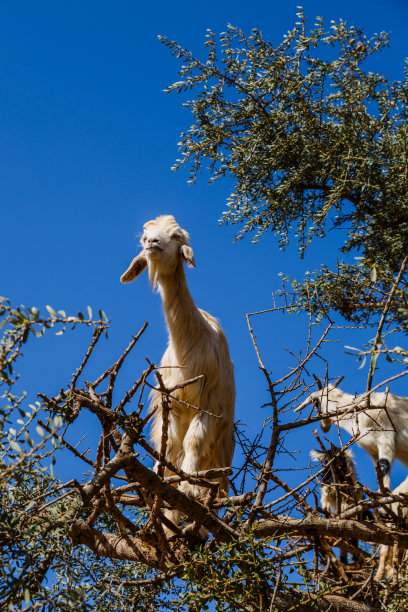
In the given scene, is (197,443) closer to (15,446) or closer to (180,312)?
(180,312)

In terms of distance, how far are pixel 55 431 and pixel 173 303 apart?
351 centimetres

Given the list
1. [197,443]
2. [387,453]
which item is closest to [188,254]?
[197,443]

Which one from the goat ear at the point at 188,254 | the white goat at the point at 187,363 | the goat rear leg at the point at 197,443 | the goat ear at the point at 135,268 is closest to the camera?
the goat rear leg at the point at 197,443

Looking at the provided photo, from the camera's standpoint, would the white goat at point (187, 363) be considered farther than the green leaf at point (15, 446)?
Yes

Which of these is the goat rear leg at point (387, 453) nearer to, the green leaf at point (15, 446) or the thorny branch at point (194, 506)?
the thorny branch at point (194, 506)

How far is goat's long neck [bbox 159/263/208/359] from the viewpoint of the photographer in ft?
20.2

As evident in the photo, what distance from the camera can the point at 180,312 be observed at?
6238 millimetres

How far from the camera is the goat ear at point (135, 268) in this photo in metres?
6.39

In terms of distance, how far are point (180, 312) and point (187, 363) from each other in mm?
467

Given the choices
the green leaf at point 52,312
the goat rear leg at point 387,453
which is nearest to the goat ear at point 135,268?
the goat rear leg at point 387,453

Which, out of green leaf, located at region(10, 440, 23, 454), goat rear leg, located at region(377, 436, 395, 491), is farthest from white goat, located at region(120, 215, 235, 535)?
green leaf, located at region(10, 440, 23, 454)

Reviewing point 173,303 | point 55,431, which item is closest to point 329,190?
point 173,303

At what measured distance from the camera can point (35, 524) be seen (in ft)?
Result: 9.25

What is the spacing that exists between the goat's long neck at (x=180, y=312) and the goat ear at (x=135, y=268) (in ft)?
0.78
